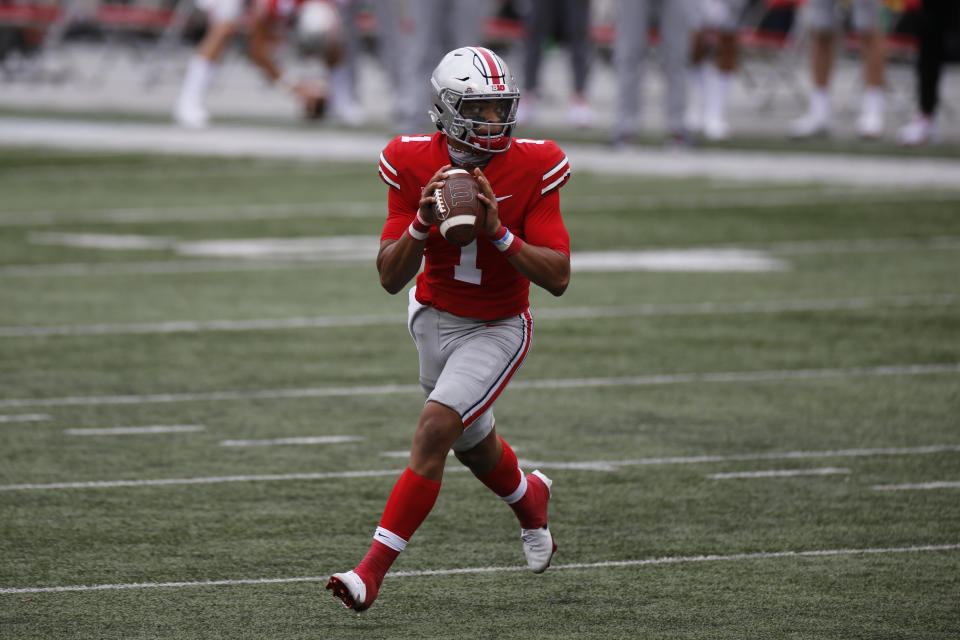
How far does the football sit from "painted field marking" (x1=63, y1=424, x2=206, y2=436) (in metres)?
2.63

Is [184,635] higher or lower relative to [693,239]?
higher

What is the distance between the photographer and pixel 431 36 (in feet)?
54.1

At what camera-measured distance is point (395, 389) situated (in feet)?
25.6

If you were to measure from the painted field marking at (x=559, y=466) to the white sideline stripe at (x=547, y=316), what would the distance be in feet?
9.86

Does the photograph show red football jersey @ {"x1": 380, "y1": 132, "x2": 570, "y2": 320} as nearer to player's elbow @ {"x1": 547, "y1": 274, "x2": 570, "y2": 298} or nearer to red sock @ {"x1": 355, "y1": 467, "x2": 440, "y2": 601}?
player's elbow @ {"x1": 547, "y1": 274, "x2": 570, "y2": 298}

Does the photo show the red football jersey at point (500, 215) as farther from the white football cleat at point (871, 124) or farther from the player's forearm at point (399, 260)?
the white football cleat at point (871, 124)

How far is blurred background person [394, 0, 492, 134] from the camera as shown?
645 inches

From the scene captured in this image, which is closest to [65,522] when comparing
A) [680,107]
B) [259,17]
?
[680,107]

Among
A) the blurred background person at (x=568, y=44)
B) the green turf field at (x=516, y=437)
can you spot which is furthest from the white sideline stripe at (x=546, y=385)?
the blurred background person at (x=568, y=44)

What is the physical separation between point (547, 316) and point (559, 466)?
3.26m

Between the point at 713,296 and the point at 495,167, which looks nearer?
the point at 495,167

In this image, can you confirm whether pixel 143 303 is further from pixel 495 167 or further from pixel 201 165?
pixel 201 165

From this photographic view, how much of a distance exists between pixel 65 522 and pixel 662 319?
4.49 m

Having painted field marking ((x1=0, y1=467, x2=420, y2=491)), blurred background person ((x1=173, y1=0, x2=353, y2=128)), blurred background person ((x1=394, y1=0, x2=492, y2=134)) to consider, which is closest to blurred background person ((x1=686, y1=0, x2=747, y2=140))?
blurred background person ((x1=394, y1=0, x2=492, y2=134))
